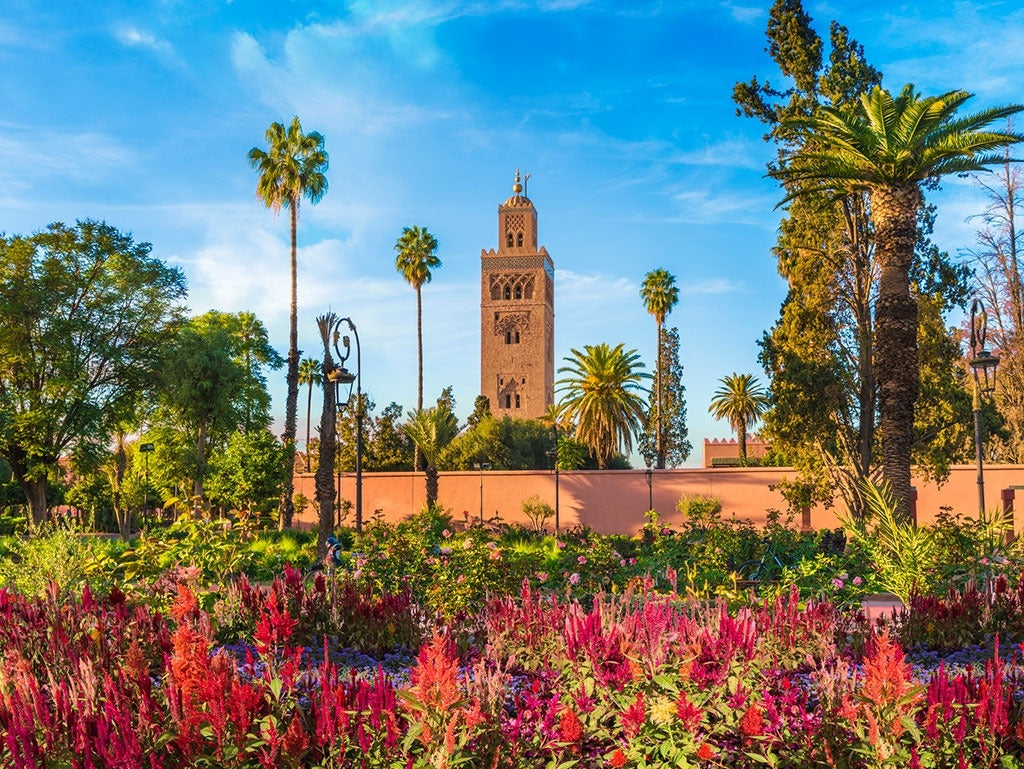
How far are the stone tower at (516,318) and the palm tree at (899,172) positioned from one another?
5688cm

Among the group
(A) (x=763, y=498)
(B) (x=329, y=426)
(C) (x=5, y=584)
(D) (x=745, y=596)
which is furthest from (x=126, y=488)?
(D) (x=745, y=596)

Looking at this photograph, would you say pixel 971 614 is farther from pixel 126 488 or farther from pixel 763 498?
pixel 126 488

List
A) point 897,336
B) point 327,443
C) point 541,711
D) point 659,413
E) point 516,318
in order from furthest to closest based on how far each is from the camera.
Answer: point 516,318 < point 659,413 < point 327,443 < point 897,336 < point 541,711

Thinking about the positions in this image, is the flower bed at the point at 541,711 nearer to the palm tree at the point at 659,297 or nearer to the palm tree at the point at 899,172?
the palm tree at the point at 899,172

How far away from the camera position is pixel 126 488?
35094mm

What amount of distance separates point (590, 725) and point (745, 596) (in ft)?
17.9

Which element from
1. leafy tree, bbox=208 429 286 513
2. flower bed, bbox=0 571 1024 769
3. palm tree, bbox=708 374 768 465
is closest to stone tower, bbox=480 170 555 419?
palm tree, bbox=708 374 768 465

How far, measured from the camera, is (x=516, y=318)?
76000 mm

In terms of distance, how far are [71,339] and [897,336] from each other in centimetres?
2611

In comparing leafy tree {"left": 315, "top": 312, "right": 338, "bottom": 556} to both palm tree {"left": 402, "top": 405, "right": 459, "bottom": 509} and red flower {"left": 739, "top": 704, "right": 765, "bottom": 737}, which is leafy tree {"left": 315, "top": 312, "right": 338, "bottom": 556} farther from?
red flower {"left": 739, "top": 704, "right": 765, "bottom": 737}

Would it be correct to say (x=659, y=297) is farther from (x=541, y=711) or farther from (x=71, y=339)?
(x=541, y=711)

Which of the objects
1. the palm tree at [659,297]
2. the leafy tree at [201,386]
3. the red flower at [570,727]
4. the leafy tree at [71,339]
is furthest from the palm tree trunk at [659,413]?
the red flower at [570,727]

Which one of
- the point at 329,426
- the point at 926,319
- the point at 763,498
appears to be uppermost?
the point at 926,319

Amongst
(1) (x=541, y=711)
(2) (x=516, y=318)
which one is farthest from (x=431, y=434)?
(2) (x=516, y=318)
